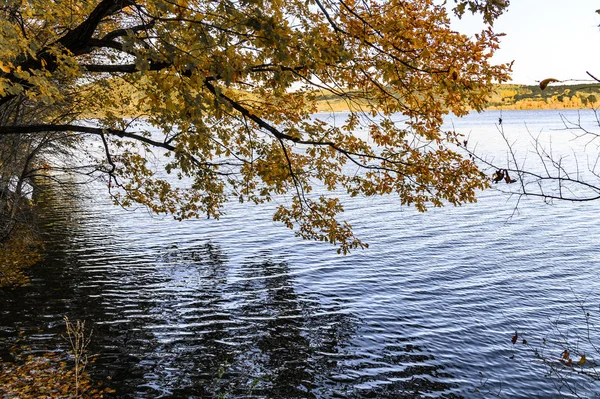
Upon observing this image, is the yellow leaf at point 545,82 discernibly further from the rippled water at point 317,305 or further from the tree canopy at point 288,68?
the rippled water at point 317,305

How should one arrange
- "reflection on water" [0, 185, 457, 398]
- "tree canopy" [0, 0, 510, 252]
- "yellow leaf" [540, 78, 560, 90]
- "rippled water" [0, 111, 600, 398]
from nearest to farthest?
"yellow leaf" [540, 78, 560, 90], "tree canopy" [0, 0, 510, 252], "reflection on water" [0, 185, 457, 398], "rippled water" [0, 111, 600, 398]

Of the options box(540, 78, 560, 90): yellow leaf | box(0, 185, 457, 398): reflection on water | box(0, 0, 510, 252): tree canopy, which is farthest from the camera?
box(0, 185, 457, 398): reflection on water

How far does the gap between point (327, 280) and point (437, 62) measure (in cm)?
1081

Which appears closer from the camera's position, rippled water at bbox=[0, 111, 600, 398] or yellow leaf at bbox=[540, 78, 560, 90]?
yellow leaf at bbox=[540, 78, 560, 90]

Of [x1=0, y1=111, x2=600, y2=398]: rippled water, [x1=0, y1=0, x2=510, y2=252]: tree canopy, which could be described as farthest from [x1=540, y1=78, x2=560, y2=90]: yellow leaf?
[x1=0, y1=111, x2=600, y2=398]: rippled water

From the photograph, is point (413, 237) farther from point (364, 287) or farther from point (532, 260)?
point (364, 287)

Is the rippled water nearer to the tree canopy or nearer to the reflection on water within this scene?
the reflection on water

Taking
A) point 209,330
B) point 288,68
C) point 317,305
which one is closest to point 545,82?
point 288,68

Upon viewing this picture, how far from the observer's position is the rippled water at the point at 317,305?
39.2 ft

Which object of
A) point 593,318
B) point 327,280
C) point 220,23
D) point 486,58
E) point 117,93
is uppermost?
point 117,93

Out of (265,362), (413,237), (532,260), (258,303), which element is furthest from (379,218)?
(265,362)

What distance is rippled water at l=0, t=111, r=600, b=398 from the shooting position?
12.0 meters

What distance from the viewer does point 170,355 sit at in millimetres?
12898

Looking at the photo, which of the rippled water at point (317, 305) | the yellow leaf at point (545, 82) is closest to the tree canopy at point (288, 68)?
the yellow leaf at point (545, 82)
